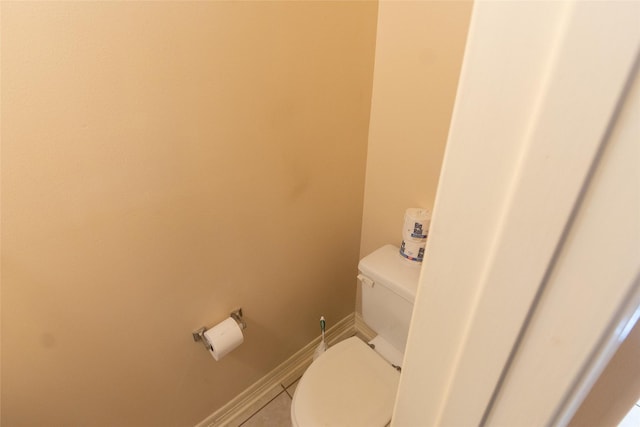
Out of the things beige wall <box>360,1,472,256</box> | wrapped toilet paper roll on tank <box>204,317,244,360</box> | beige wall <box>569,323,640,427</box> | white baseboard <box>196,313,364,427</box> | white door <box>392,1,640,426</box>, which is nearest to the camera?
white door <box>392,1,640,426</box>

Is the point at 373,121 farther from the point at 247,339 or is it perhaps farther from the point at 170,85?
the point at 247,339

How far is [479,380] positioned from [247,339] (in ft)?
3.92

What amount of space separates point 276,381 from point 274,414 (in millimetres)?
144

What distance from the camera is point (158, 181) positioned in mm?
881

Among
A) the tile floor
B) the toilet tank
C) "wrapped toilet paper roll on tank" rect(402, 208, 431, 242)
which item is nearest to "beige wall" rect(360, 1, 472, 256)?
"wrapped toilet paper roll on tank" rect(402, 208, 431, 242)

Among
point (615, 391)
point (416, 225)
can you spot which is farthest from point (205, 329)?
point (615, 391)

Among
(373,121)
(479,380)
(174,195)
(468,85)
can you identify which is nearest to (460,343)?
(479,380)

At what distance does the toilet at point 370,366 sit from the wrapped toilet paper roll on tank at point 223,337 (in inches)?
11.6

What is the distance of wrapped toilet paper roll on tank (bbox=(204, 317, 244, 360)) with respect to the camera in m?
1.12

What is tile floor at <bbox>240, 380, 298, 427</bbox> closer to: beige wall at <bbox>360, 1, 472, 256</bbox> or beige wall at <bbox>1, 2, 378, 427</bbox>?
beige wall at <bbox>1, 2, 378, 427</bbox>

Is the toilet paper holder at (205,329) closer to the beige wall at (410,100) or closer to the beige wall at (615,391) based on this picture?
the beige wall at (410,100)

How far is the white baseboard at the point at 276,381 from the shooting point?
4.66ft

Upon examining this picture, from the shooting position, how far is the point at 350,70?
1160 mm

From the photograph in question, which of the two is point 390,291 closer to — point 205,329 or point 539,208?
point 205,329
